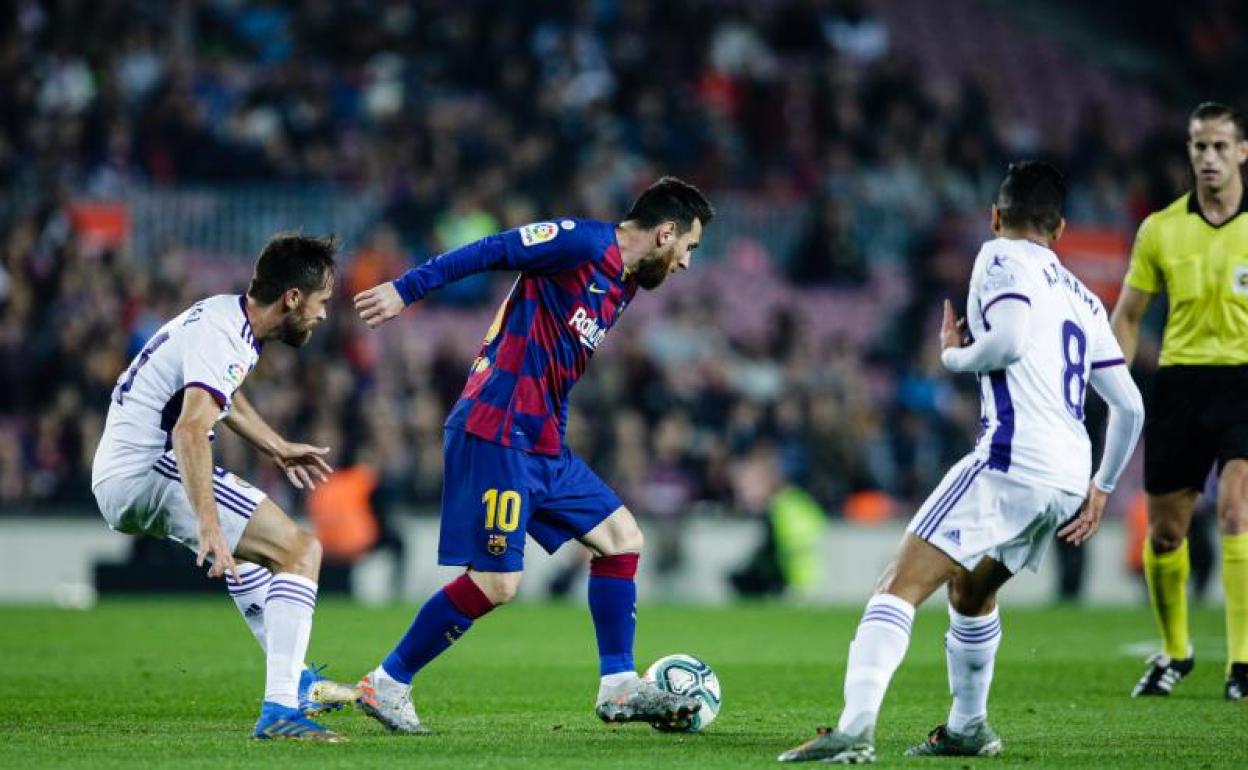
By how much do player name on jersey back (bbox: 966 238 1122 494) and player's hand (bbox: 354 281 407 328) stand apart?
7.17 ft

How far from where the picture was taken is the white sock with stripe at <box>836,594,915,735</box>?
6793 millimetres

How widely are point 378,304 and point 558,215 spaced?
14662mm

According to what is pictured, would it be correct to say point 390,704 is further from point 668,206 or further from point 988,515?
point 988,515

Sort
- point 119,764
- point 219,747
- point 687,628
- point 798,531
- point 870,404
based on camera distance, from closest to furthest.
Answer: point 119,764, point 219,747, point 687,628, point 798,531, point 870,404

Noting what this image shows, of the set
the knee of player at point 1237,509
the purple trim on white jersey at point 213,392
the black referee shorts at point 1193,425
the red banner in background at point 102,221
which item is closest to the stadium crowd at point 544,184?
the red banner in background at point 102,221

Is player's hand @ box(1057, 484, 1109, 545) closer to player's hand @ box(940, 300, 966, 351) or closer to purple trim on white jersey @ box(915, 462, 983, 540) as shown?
purple trim on white jersey @ box(915, 462, 983, 540)

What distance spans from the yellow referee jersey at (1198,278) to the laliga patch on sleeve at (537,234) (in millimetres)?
3667

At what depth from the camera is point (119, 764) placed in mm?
6777

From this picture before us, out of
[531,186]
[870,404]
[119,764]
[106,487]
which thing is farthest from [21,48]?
[119,764]

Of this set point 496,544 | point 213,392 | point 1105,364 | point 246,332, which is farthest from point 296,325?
point 1105,364

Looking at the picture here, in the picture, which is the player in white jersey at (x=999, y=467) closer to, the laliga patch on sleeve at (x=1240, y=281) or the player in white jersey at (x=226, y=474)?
the player in white jersey at (x=226, y=474)

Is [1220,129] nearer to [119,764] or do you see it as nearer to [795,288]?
[119,764]

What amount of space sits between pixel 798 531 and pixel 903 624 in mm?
12975

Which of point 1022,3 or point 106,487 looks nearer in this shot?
point 106,487
